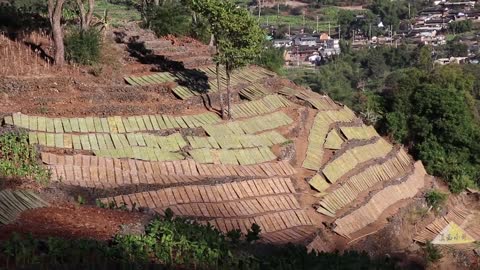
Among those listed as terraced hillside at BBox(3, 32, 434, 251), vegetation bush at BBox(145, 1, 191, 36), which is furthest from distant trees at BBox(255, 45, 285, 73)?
vegetation bush at BBox(145, 1, 191, 36)

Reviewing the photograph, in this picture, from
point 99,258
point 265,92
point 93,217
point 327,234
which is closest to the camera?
point 99,258

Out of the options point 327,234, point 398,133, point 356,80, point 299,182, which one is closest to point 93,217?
point 327,234

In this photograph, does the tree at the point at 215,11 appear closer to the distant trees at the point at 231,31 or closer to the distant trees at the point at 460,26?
the distant trees at the point at 231,31

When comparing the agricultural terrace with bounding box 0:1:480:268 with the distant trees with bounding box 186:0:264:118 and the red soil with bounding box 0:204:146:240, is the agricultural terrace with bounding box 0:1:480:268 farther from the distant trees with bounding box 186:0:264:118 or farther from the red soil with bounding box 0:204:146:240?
the distant trees with bounding box 186:0:264:118

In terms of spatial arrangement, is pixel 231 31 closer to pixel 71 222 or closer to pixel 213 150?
pixel 213 150

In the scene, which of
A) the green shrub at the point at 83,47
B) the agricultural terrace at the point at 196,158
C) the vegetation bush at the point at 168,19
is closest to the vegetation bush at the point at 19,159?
the agricultural terrace at the point at 196,158

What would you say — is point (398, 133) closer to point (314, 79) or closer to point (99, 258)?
point (99, 258)
